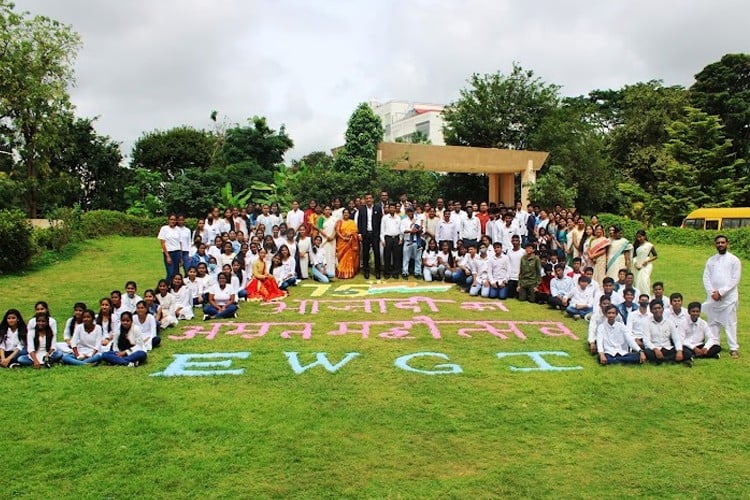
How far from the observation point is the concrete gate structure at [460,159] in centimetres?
2448

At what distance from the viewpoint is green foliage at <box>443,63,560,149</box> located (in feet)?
112

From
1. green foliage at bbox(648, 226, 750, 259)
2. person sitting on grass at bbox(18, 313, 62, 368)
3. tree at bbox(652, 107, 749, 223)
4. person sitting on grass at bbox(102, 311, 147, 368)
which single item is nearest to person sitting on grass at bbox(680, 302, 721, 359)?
person sitting on grass at bbox(102, 311, 147, 368)

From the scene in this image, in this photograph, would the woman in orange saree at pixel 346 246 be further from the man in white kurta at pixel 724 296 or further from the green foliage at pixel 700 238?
the green foliage at pixel 700 238

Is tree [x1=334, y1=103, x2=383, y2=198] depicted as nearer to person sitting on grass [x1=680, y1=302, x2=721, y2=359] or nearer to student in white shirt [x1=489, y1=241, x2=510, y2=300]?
student in white shirt [x1=489, y1=241, x2=510, y2=300]

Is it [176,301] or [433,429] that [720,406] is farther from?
[176,301]

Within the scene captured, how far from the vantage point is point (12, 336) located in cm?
868

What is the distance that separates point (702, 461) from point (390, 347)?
474cm

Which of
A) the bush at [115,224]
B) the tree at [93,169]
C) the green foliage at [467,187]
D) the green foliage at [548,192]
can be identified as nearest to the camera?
the bush at [115,224]

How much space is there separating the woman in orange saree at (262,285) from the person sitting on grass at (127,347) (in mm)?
4411

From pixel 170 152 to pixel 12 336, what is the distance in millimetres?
38174

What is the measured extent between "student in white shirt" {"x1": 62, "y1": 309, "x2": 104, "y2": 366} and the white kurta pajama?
8738 millimetres

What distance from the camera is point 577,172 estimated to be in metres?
32.2

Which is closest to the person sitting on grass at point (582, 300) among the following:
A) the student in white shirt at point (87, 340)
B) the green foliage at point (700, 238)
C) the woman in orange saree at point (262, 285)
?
the woman in orange saree at point (262, 285)

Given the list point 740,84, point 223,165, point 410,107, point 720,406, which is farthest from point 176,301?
point 410,107
